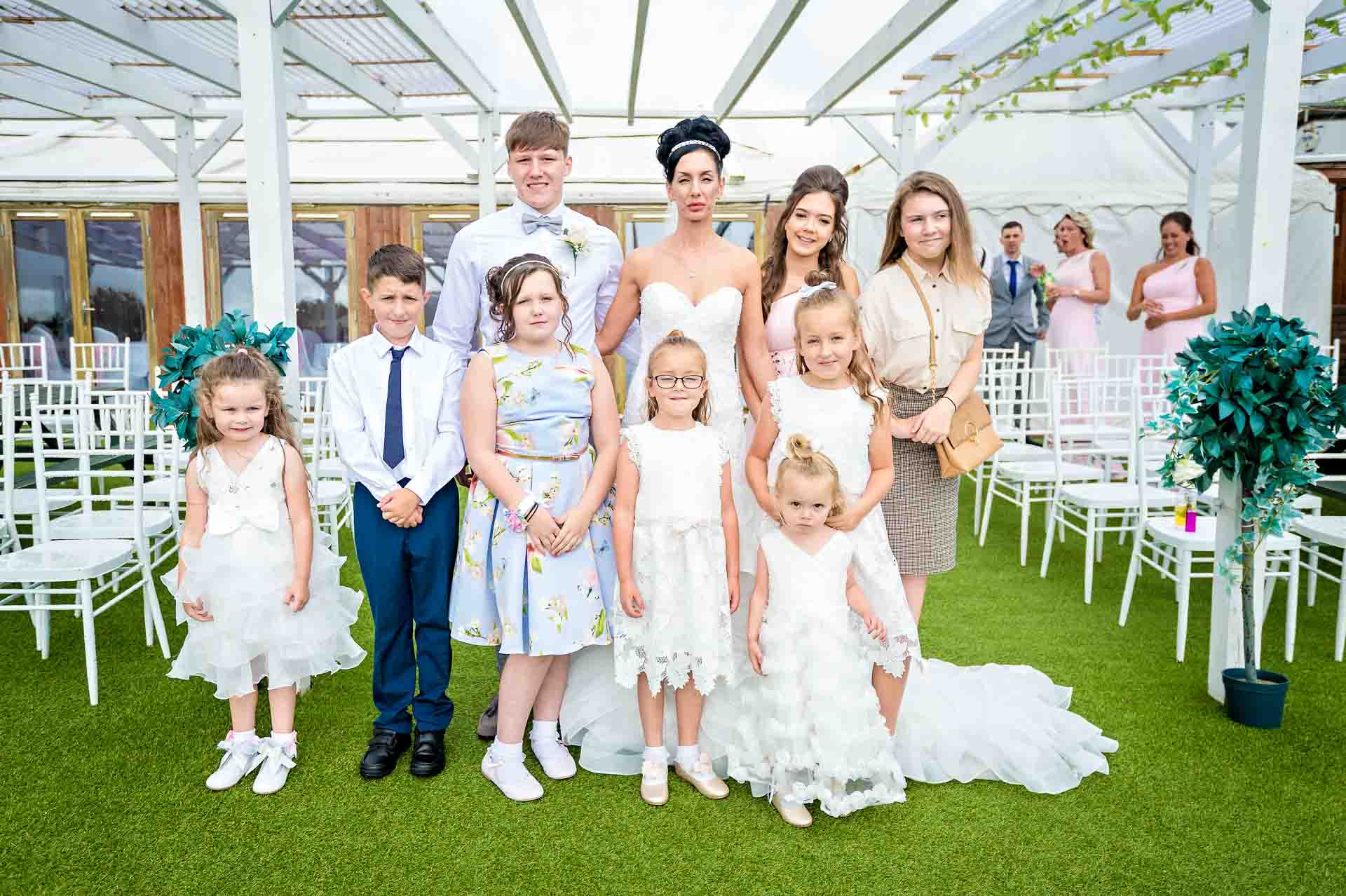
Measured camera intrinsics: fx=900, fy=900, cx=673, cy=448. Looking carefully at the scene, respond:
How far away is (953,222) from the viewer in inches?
109

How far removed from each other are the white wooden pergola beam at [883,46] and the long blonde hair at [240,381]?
12.7ft

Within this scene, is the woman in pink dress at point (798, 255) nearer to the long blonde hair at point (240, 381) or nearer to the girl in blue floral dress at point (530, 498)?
the girl in blue floral dress at point (530, 498)

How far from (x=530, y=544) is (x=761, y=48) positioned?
14.0 feet

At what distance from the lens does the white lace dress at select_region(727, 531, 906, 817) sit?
2.57 meters

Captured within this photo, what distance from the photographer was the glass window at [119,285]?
11.4 m

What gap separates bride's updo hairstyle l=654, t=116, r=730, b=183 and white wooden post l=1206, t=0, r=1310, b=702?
6.45 feet

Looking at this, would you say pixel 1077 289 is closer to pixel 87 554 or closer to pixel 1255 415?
pixel 1255 415

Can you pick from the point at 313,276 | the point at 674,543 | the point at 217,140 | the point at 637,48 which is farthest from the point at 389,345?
the point at 313,276

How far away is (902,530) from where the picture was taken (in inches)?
114

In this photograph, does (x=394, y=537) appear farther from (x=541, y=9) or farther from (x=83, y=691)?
(x=541, y=9)

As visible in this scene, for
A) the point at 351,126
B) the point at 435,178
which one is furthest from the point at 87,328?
the point at 435,178

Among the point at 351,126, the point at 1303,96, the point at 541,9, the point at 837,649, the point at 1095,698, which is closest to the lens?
the point at 837,649

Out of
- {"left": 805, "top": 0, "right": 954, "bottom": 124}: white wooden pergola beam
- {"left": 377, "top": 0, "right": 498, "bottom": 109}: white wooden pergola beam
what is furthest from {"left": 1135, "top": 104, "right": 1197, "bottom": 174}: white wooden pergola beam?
{"left": 377, "top": 0, "right": 498, "bottom": 109}: white wooden pergola beam

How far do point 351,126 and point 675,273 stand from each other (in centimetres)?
1039
